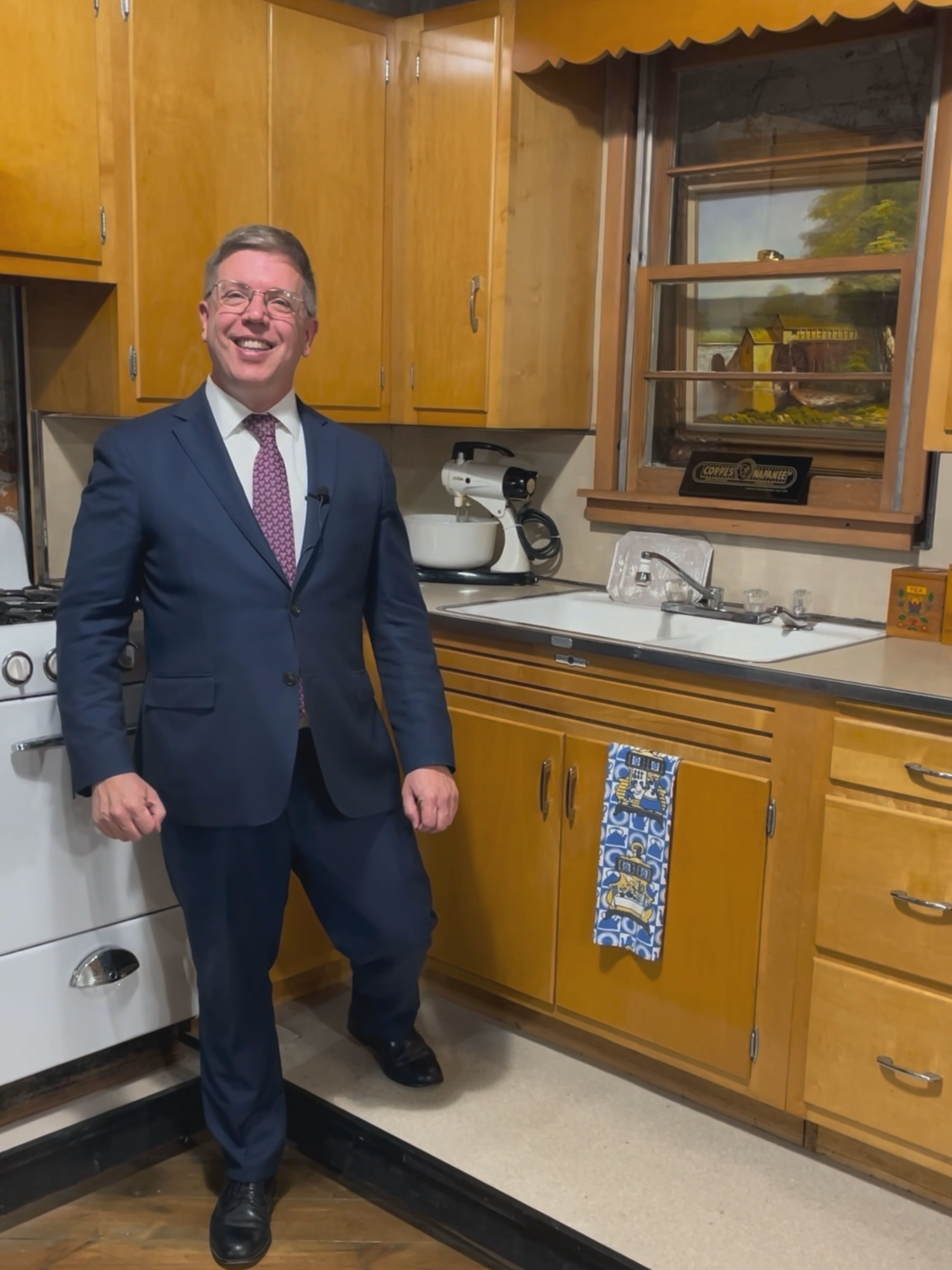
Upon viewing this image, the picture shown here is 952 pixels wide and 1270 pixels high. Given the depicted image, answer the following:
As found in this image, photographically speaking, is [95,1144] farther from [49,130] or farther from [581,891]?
[49,130]

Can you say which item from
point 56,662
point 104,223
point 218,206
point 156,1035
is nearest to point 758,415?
point 218,206

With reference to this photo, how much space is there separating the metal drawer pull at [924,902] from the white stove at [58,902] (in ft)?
4.25

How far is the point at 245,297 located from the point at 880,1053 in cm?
161

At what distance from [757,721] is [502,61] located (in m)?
1.62

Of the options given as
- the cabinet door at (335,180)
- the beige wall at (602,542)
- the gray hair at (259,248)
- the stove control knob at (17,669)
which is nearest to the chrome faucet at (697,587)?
the beige wall at (602,542)

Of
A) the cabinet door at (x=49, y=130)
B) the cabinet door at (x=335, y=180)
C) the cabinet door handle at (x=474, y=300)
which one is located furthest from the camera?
the cabinet door handle at (x=474, y=300)

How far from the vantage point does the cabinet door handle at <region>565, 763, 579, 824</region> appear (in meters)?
2.45

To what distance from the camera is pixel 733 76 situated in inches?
112

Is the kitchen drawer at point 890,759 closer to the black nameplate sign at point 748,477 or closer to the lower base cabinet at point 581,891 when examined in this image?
the lower base cabinet at point 581,891

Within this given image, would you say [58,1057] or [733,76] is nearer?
[58,1057]

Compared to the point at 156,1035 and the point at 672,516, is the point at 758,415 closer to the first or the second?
the point at 672,516

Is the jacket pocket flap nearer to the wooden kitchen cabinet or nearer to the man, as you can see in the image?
the man

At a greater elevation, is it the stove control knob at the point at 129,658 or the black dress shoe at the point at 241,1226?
the stove control knob at the point at 129,658

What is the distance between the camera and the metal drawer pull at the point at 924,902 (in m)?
1.97
